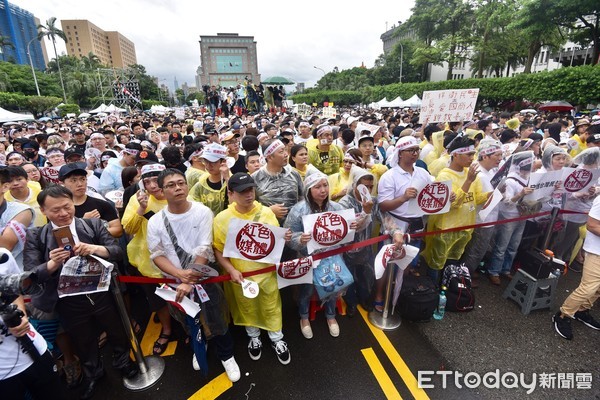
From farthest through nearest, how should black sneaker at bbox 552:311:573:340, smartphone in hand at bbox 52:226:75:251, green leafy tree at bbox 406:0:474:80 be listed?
green leafy tree at bbox 406:0:474:80, black sneaker at bbox 552:311:573:340, smartphone in hand at bbox 52:226:75:251

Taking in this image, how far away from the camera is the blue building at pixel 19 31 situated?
96750 mm

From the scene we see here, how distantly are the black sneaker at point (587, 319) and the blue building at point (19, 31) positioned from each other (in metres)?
132

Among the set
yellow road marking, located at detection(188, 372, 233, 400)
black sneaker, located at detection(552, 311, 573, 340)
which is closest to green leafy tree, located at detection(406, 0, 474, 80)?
black sneaker, located at detection(552, 311, 573, 340)

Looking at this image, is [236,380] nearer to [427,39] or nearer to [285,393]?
[285,393]

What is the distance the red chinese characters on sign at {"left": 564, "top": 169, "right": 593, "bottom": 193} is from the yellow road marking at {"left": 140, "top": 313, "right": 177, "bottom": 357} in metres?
5.97

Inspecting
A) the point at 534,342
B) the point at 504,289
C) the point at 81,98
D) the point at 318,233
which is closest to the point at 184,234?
the point at 318,233

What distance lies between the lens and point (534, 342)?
3613mm

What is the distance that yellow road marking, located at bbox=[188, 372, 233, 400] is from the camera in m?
3.06

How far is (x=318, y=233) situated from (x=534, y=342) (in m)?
2.95

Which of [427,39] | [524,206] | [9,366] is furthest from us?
[427,39]

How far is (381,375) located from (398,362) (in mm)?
279

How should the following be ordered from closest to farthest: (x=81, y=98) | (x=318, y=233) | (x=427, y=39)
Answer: (x=318, y=233) → (x=427, y=39) → (x=81, y=98)

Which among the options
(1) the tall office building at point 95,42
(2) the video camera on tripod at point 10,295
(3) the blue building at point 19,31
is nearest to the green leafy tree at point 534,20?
(2) the video camera on tripod at point 10,295

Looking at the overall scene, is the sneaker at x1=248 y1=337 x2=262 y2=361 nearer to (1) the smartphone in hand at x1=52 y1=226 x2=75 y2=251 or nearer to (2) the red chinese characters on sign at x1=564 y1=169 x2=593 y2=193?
(1) the smartphone in hand at x1=52 y1=226 x2=75 y2=251
